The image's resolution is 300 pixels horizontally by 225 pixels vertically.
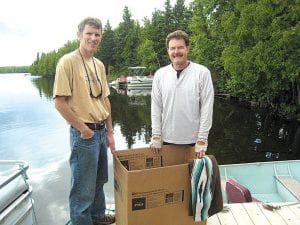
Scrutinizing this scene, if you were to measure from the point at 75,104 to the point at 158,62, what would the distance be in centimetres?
5046

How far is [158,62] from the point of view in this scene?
2099 inches

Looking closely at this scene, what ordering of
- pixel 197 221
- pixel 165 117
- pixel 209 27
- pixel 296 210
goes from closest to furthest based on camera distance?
pixel 197 221, pixel 165 117, pixel 296 210, pixel 209 27

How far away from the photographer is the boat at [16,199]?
3.42 meters

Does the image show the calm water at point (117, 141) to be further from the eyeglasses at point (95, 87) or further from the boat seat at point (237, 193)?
the eyeglasses at point (95, 87)

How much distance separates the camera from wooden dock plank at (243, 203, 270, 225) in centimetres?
411

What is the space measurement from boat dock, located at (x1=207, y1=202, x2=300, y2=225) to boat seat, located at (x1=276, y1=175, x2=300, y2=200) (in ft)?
6.61

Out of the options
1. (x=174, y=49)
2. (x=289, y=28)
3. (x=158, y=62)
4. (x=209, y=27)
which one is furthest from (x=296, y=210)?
(x=158, y=62)

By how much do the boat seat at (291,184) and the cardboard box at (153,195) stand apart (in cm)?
347

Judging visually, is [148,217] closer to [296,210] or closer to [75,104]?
[75,104]

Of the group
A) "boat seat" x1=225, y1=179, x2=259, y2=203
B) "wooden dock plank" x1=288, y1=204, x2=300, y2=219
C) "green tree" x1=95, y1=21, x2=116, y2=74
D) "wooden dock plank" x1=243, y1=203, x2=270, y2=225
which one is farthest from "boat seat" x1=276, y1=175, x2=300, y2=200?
"green tree" x1=95, y1=21, x2=116, y2=74

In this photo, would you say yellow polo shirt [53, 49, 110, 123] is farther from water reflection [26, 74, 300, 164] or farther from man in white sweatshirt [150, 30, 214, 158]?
water reflection [26, 74, 300, 164]

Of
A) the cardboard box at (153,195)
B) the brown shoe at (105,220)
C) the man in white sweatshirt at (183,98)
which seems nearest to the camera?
the cardboard box at (153,195)

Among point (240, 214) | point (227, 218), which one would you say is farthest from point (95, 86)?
point (240, 214)

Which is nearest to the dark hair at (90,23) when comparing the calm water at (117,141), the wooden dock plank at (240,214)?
the wooden dock plank at (240,214)
